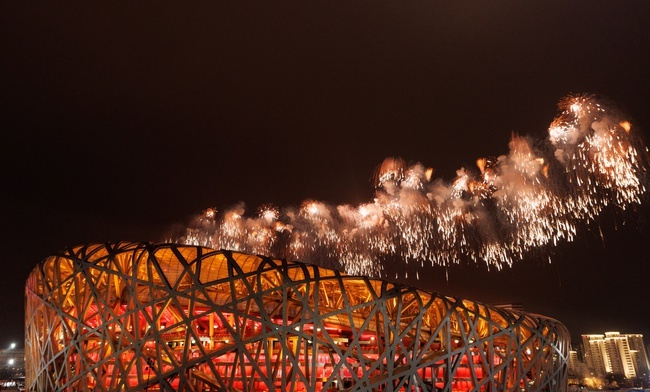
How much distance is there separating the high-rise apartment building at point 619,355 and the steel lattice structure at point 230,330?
591 feet

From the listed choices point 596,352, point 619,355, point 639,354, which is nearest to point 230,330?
point 619,355

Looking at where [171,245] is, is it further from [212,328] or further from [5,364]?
[5,364]

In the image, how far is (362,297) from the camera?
38.2 metres

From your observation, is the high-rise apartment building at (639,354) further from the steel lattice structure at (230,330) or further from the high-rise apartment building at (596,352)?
the steel lattice structure at (230,330)

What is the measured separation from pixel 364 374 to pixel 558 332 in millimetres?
23193

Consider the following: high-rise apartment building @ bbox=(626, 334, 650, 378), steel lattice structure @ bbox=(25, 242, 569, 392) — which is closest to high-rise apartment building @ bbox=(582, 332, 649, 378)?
high-rise apartment building @ bbox=(626, 334, 650, 378)

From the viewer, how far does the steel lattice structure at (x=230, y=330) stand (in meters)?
28.5

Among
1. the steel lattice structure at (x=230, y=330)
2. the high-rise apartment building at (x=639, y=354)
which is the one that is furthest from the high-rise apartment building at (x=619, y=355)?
the steel lattice structure at (x=230, y=330)

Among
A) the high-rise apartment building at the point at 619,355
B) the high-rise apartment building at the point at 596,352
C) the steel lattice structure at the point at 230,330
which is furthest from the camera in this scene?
the high-rise apartment building at the point at 596,352

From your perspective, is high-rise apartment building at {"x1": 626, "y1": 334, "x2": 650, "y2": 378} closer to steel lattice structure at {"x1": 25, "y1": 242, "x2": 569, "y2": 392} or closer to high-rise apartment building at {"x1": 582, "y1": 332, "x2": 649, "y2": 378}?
high-rise apartment building at {"x1": 582, "y1": 332, "x2": 649, "y2": 378}

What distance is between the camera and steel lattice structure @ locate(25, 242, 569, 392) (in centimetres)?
2850

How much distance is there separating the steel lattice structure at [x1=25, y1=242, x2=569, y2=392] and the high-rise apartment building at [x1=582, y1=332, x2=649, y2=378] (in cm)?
18026

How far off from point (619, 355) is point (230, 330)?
676ft

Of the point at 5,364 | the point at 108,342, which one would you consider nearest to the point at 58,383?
the point at 108,342
